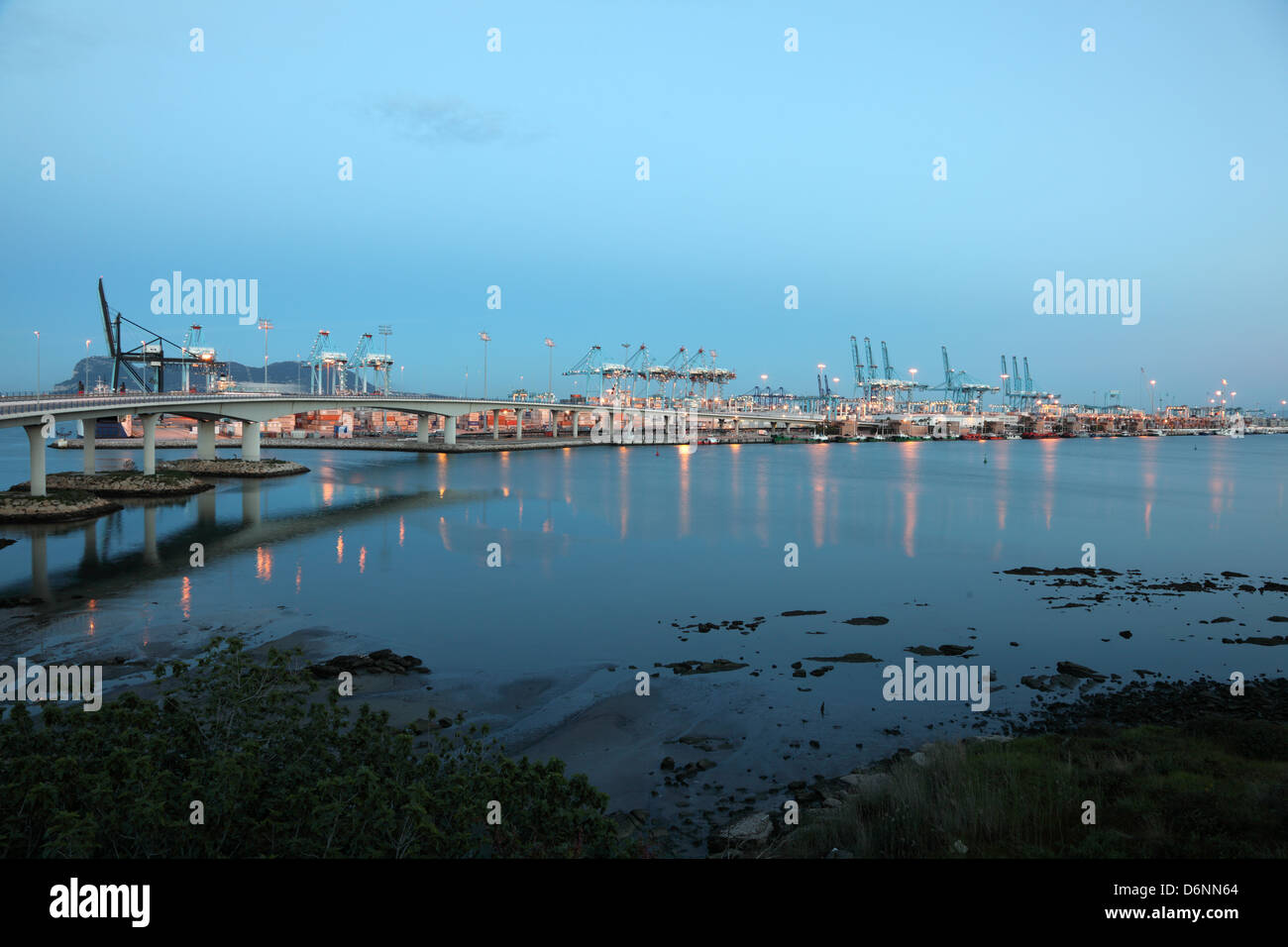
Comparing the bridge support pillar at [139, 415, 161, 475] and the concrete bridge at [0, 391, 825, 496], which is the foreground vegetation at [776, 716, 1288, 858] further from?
the bridge support pillar at [139, 415, 161, 475]

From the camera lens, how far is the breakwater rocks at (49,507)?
3538 centimetres

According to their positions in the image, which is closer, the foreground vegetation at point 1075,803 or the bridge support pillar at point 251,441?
the foreground vegetation at point 1075,803

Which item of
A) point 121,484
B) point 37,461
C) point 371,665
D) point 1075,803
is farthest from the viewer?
point 121,484

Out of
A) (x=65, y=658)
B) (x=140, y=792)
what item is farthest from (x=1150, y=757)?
(x=65, y=658)

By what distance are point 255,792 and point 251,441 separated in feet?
226

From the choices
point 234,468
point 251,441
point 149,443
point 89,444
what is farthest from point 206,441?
point 89,444

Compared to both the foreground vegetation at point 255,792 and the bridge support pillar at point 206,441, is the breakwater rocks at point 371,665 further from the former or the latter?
the bridge support pillar at point 206,441

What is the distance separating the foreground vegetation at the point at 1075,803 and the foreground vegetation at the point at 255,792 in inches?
115

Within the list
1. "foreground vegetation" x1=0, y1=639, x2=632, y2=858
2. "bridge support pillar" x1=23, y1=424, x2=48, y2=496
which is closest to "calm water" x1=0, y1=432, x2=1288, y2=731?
"bridge support pillar" x1=23, y1=424, x2=48, y2=496

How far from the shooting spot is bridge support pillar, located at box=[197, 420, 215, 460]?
66500mm

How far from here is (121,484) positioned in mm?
46938

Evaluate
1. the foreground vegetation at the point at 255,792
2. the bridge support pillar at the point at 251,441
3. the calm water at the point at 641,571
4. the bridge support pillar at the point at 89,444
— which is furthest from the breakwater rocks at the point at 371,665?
the bridge support pillar at the point at 251,441

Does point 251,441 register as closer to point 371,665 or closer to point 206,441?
point 206,441

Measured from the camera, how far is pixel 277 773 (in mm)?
7480
